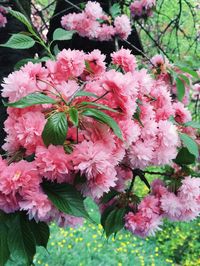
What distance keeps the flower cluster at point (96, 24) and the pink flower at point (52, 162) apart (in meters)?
1.23

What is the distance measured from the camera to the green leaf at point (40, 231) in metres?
0.80

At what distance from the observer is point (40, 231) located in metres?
0.83

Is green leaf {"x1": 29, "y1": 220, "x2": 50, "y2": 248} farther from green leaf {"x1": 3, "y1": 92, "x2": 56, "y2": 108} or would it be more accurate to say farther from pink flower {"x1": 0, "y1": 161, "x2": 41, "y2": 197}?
green leaf {"x1": 3, "y1": 92, "x2": 56, "y2": 108}

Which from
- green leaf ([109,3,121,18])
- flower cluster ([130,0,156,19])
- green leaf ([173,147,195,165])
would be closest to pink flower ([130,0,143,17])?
flower cluster ([130,0,156,19])

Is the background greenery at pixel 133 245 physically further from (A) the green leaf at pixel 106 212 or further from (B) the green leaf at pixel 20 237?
(B) the green leaf at pixel 20 237

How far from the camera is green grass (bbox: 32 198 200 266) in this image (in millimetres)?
3438

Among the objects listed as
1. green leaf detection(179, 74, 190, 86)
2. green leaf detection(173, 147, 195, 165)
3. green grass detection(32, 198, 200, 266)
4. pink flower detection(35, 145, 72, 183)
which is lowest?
green grass detection(32, 198, 200, 266)

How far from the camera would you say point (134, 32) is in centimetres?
234

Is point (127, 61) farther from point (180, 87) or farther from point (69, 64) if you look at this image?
point (180, 87)

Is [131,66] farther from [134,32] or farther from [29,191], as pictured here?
[134,32]

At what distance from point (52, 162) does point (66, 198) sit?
78 millimetres

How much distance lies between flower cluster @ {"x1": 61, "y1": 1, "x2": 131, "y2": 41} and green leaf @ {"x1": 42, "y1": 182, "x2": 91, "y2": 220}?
4.06ft

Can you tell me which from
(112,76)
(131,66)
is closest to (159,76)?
(131,66)

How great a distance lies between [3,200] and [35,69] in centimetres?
30
